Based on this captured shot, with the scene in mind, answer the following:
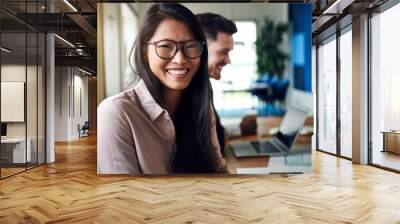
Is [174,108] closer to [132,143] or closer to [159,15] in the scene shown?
[132,143]

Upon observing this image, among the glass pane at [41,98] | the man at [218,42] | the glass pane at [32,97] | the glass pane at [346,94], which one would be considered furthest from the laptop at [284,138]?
the glass pane at [41,98]

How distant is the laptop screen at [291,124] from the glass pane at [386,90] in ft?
6.13

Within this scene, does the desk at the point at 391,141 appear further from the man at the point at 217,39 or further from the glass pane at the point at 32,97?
the glass pane at the point at 32,97

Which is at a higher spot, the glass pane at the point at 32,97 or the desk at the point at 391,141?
the glass pane at the point at 32,97

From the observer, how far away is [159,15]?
230 inches

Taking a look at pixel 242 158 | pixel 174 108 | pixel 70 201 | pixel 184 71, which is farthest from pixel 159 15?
pixel 70 201

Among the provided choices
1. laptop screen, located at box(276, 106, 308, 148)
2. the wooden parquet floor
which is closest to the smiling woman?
the wooden parquet floor

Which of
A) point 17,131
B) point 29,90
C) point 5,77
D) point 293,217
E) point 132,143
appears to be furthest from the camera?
point 29,90

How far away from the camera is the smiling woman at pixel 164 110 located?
5789 mm

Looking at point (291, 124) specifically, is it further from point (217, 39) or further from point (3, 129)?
point (3, 129)

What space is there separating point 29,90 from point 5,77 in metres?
0.95

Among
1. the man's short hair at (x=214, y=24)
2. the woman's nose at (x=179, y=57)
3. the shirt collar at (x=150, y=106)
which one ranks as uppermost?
the man's short hair at (x=214, y=24)

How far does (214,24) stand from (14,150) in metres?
3.94

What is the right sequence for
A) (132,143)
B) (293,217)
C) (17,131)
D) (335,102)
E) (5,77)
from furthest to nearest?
(335,102) < (17,131) < (5,77) < (132,143) < (293,217)
